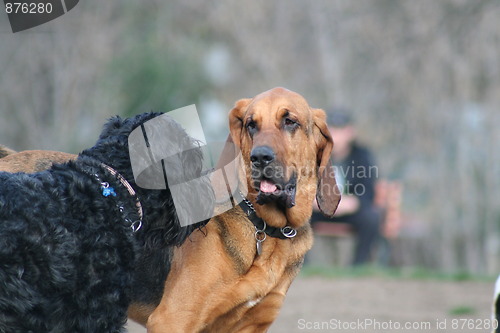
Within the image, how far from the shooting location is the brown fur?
4.58 meters

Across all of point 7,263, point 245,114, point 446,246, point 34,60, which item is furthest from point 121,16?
point 7,263

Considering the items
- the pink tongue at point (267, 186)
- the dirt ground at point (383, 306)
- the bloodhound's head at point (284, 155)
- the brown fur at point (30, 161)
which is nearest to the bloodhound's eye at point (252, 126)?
the bloodhound's head at point (284, 155)

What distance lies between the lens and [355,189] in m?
11.4

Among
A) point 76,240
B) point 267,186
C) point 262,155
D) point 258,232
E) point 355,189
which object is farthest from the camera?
point 355,189

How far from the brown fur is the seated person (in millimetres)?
6895

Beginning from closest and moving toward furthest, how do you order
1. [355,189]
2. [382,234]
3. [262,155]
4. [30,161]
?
[262,155] → [30,161] → [355,189] → [382,234]

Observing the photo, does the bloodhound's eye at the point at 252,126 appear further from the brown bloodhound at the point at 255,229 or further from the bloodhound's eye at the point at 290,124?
the bloodhound's eye at the point at 290,124

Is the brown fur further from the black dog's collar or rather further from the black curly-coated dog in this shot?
the black dog's collar

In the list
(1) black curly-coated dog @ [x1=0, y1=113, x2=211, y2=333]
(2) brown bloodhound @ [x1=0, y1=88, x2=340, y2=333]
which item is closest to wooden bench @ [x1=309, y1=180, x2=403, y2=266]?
(2) brown bloodhound @ [x1=0, y1=88, x2=340, y2=333]

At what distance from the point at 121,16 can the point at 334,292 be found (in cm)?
897

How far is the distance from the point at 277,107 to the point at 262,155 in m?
0.41

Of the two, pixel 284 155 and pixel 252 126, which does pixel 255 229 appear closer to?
pixel 284 155

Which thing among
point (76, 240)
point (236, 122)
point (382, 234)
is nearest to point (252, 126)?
point (236, 122)

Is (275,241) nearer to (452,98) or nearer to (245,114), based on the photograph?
(245,114)
